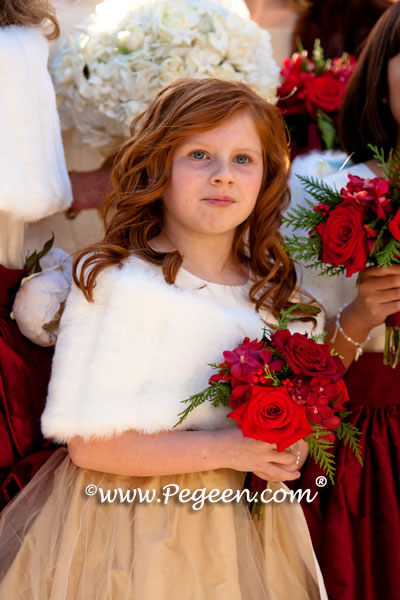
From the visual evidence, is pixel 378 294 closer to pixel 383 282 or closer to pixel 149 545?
pixel 383 282

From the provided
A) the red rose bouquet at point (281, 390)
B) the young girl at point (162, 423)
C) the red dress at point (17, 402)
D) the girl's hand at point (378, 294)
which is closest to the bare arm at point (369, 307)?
the girl's hand at point (378, 294)

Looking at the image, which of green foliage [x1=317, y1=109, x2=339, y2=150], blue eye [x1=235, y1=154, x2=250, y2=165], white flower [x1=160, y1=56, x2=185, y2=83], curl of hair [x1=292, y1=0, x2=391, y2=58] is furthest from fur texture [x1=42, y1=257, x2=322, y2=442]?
curl of hair [x1=292, y1=0, x2=391, y2=58]

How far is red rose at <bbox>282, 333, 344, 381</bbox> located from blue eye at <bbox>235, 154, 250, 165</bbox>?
2.10 ft

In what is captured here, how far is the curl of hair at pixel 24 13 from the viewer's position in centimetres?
252

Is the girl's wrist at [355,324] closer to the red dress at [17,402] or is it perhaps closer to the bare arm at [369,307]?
the bare arm at [369,307]

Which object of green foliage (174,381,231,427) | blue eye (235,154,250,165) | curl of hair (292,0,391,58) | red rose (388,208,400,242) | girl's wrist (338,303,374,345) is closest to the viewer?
green foliage (174,381,231,427)

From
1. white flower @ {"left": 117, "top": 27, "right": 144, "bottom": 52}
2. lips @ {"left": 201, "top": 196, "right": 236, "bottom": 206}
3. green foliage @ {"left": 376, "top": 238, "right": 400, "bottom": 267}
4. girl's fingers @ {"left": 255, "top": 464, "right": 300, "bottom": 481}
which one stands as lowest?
girl's fingers @ {"left": 255, "top": 464, "right": 300, "bottom": 481}

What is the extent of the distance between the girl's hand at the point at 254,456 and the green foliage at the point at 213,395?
0.11 metres

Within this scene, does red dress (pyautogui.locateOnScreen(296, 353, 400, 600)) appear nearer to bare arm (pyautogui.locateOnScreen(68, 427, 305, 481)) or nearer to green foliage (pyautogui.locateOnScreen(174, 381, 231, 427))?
bare arm (pyautogui.locateOnScreen(68, 427, 305, 481))

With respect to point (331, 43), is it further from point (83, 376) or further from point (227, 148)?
point (83, 376)

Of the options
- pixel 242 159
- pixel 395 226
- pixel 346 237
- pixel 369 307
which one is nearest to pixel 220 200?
pixel 242 159

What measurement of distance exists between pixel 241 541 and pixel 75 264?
93 centimetres

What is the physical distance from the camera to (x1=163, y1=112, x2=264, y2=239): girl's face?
2242mm

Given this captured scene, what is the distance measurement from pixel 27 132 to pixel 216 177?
0.68 m
